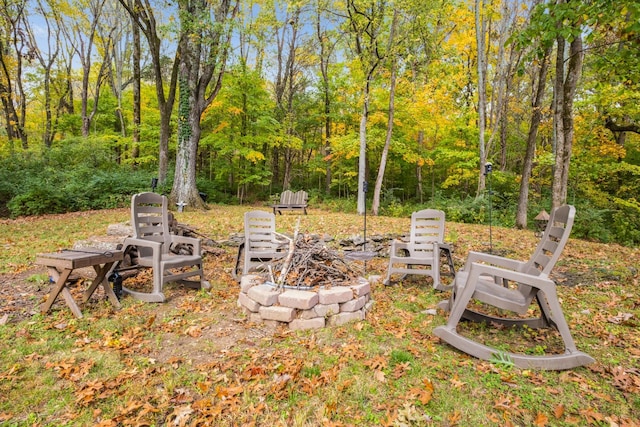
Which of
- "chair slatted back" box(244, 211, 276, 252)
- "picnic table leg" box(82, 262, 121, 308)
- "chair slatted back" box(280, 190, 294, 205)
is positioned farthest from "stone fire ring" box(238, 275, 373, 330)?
"chair slatted back" box(280, 190, 294, 205)

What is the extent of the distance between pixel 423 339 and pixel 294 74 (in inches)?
707

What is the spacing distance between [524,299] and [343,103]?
14611 millimetres

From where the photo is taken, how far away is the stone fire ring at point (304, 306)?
121 inches

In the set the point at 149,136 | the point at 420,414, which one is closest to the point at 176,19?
the point at 149,136

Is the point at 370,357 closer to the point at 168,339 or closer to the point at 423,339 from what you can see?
the point at 423,339

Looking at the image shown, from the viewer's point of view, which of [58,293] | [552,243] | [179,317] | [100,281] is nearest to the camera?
[552,243]

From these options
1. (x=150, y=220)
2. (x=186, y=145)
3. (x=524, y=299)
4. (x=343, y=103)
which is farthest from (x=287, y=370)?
(x=343, y=103)

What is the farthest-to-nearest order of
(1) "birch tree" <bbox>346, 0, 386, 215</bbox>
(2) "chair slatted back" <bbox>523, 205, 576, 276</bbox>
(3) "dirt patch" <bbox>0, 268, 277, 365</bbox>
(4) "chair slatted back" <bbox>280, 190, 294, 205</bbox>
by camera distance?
(4) "chair slatted back" <bbox>280, 190, 294, 205</bbox> → (1) "birch tree" <bbox>346, 0, 386, 215</bbox> → (3) "dirt patch" <bbox>0, 268, 277, 365</bbox> → (2) "chair slatted back" <bbox>523, 205, 576, 276</bbox>

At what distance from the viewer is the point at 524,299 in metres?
2.70

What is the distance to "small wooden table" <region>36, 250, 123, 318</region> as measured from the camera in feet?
10.5

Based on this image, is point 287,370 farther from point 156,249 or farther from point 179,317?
point 156,249

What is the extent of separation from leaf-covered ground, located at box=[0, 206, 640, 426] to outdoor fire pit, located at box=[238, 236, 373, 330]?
0.44 ft

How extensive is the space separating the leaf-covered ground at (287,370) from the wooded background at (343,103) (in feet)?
11.1

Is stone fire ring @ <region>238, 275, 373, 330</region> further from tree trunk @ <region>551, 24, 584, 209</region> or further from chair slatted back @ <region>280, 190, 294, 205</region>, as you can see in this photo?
chair slatted back @ <region>280, 190, 294, 205</region>
